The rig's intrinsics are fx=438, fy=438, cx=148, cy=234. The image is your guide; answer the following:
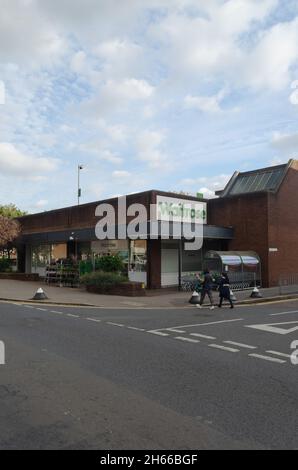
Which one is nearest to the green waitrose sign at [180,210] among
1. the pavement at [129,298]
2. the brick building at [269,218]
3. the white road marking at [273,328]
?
the brick building at [269,218]

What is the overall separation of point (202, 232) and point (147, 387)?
1904cm

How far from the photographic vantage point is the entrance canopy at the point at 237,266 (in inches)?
923

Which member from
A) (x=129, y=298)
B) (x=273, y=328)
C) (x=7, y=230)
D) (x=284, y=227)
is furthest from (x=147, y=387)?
(x=7, y=230)

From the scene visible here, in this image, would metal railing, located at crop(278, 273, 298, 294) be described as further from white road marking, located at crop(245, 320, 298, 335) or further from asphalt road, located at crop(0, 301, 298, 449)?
asphalt road, located at crop(0, 301, 298, 449)

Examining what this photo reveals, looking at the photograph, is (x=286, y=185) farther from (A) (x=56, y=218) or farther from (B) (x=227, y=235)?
(A) (x=56, y=218)

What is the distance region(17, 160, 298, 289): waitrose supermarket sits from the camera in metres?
24.0

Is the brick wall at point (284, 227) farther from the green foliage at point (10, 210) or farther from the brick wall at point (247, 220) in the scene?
the green foliage at point (10, 210)

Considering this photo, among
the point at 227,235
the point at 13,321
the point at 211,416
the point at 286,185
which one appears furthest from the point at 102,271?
the point at 211,416

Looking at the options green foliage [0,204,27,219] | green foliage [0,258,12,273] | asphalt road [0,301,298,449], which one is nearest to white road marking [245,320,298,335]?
asphalt road [0,301,298,449]

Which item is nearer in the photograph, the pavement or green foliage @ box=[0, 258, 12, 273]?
the pavement

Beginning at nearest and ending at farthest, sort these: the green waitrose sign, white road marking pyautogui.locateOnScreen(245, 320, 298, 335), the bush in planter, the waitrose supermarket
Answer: white road marking pyautogui.locateOnScreen(245, 320, 298, 335) → the bush in planter → the waitrose supermarket → the green waitrose sign

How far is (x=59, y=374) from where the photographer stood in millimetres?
6754

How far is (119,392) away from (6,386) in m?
1.61

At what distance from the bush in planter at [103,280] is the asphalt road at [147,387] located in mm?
9644
